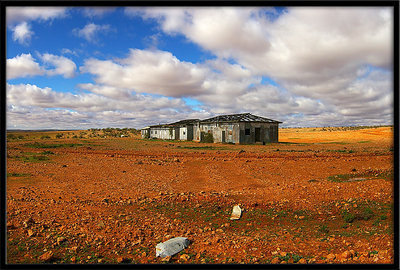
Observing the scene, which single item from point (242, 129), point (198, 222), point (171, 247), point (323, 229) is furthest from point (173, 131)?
point (171, 247)

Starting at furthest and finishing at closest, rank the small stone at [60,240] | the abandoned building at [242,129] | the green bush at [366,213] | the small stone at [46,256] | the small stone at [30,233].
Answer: the abandoned building at [242,129] → the green bush at [366,213] → the small stone at [30,233] → the small stone at [60,240] → the small stone at [46,256]

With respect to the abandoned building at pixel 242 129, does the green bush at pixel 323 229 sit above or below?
below

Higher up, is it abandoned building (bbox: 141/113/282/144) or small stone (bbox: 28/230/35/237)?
abandoned building (bbox: 141/113/282/144)

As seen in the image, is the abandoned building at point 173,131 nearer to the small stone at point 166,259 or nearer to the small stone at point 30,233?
the small stone at point 30,233

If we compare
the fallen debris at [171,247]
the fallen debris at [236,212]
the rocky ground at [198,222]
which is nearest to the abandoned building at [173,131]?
the rocky ground at [198,222]

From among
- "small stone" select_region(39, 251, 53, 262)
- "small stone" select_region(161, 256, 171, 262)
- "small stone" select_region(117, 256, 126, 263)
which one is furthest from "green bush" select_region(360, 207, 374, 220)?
"small stone" select_region(39, 251, 53, 262)

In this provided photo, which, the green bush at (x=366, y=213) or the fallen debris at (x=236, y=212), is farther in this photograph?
the fallen debris at (x=236, y=212)

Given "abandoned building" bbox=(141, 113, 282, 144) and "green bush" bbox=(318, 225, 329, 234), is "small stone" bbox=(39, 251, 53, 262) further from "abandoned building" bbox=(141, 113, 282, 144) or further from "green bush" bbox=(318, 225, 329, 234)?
"abandoned building" bbox=(141, 113, 282, 144)

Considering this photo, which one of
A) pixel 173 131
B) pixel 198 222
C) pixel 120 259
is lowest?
pixel 198 222

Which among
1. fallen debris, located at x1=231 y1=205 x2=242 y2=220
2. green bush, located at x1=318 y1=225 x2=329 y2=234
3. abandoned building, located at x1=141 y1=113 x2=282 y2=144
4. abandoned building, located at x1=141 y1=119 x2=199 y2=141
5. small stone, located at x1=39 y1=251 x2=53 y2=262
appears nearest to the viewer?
small stone, located at x1=39 y1=251 x2=53 y2=262

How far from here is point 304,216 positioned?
5727 mm

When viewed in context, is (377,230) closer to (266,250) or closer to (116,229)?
(266,250)

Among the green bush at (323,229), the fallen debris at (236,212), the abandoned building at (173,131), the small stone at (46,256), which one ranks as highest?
the abandoned building at (173,131)

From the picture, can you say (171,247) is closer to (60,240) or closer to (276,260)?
(276,260)
